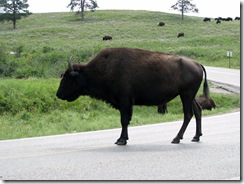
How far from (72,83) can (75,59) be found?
29.8m

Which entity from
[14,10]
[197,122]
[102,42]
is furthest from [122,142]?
[14,10]

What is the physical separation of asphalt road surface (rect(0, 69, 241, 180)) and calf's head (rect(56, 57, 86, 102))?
1.11m

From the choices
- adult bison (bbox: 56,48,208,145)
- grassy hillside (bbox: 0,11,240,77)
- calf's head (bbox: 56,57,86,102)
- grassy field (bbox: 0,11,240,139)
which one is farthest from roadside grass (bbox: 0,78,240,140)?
grassy hillside (bbox: 0,11,240,77)

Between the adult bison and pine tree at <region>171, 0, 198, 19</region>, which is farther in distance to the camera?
pine tree at <region>171, 0, 198, 19</region>

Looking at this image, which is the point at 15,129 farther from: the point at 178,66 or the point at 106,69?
the point at 178,66

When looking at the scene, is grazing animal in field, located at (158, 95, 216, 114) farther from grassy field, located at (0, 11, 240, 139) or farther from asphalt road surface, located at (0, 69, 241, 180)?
asphalt road surface, located at (0, 69, 241, 180)

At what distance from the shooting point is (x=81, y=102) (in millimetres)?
20547

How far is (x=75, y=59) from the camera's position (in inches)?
1587

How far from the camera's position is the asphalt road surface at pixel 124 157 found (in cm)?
702

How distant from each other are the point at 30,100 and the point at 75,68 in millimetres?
9662

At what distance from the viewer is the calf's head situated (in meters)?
10.6

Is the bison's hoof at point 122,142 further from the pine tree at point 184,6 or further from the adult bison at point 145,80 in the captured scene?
the pine tree at point 184,6

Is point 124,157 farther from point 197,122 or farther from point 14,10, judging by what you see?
point 14,10

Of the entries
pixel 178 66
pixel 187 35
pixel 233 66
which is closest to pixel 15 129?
pixel 178 66
